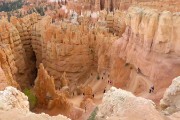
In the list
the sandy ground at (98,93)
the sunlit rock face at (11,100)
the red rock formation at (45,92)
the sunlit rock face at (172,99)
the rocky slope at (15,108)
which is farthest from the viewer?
the red rock formation at (45,92)

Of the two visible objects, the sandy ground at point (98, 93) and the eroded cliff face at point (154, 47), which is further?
the eroded cliff face at point (154, 47)

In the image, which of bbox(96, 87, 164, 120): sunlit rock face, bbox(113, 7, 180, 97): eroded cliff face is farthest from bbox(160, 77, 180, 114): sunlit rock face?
bbox(113, 7, 180, 97): eroded cliff face

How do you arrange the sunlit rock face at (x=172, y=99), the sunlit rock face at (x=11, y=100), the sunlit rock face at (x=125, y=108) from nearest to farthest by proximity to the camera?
the sunlit rock face at (x=125, y=108), the sunlit rock face at (x=11, y=100), the sunlit rock face at (x=172, y=99)

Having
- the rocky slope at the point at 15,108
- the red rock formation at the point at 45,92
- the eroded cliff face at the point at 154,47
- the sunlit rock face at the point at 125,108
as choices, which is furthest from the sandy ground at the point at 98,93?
the sunlit rock face at the point at 125,108

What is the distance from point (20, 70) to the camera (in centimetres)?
2972

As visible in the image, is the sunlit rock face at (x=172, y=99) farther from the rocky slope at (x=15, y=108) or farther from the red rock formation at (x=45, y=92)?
the red rock formation at (x=45, y=92)

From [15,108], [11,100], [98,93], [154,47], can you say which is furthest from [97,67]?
[15,108]

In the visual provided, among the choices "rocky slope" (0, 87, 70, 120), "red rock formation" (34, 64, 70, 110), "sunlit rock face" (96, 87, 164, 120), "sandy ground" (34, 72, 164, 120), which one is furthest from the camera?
"red rock formation" (34, 64, 70, 110)

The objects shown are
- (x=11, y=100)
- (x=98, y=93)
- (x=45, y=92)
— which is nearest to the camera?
(x=11, y=100)

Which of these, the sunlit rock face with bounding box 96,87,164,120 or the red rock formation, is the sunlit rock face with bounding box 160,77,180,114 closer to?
the sunlit rock face with bounding box 96,87,164,120

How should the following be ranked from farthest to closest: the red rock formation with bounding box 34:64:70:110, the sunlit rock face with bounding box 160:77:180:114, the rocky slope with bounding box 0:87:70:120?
the red rock formation with bounding box 34:64:70:110
the sunlit rock face with bounding box 160:77:180:114
the rocky slope with bounding box 0:87:70:120

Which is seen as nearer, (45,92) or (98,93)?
(45,92)

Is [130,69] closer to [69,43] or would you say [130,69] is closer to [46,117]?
[69,43]

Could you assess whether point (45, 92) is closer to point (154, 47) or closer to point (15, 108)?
point (154, 47)
